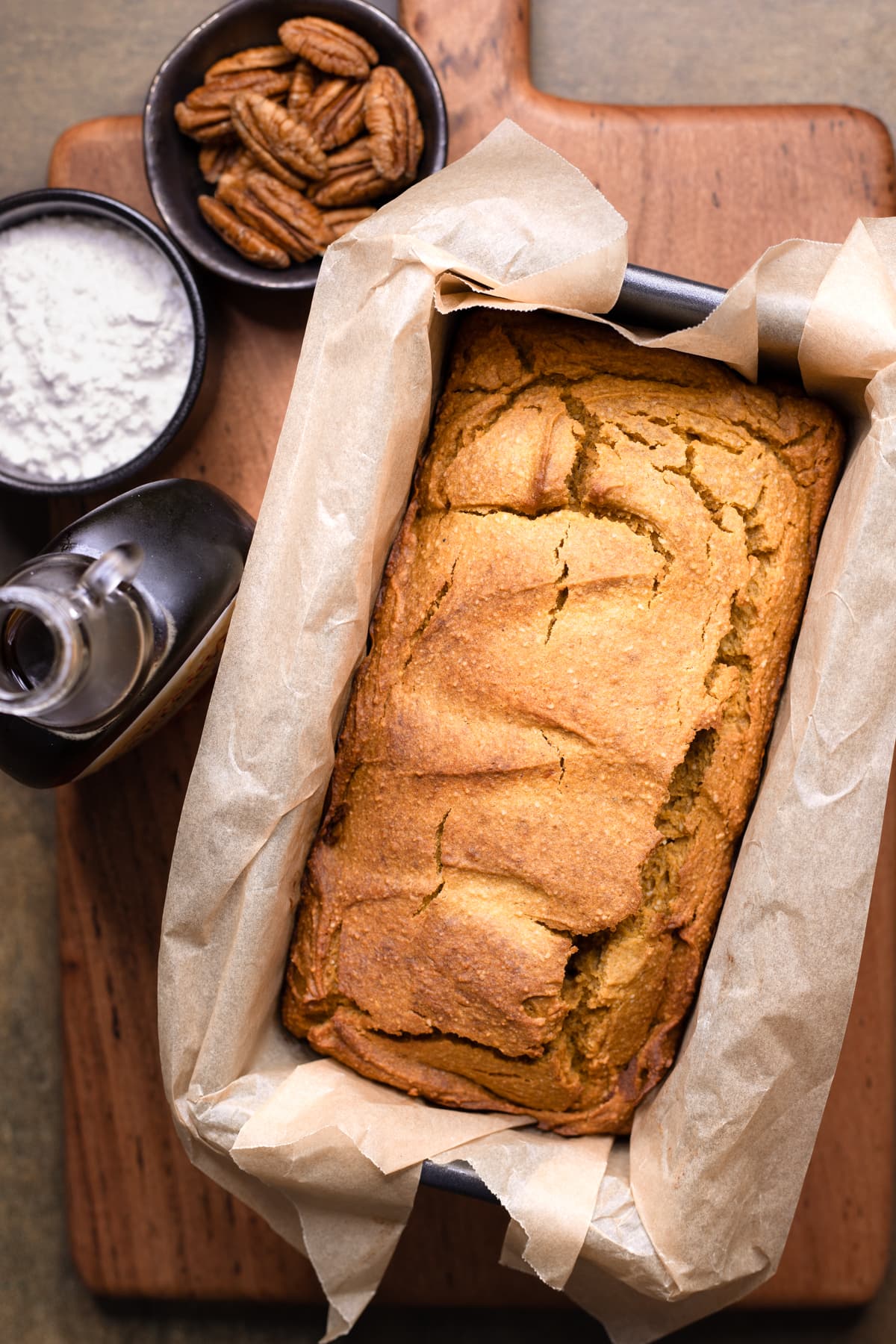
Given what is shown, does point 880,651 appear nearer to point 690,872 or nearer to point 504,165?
point 690,872

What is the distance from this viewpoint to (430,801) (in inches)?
48.8

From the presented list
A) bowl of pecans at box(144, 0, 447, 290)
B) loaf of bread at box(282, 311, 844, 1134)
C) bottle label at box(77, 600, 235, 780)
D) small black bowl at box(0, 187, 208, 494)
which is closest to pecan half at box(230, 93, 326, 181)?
bowl of pecans at box(144, 0, 447, 290)

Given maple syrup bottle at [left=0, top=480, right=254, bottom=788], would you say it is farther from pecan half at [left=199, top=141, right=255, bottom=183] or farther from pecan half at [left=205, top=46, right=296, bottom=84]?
pecan half at [left=205, top=46, right=296, bottom=84]

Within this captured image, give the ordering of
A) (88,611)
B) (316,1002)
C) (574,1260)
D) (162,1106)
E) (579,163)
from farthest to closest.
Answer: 1. (162,1106)
2. (579,163)
3. (316,1002)
4. (574,1260)
5. (88,611)

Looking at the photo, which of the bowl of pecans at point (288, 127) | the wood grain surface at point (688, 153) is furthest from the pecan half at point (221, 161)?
the wood grain surface at point (688, 153)

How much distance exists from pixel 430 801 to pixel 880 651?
48cm

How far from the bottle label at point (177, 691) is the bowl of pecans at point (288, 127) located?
1.46 ft

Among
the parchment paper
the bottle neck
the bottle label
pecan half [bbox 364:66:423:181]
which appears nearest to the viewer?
the bottle neck

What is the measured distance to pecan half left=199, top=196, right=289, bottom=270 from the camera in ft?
4.62

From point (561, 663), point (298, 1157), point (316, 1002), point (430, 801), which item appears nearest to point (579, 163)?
point (561, 663)

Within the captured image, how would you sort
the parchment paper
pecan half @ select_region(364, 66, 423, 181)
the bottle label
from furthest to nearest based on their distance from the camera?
pecan half @ select_region(364, 66, 423, 181), the bottle label, the parchment paper

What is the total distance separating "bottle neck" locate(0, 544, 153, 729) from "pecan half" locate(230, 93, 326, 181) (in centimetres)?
60

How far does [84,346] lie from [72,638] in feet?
1.86

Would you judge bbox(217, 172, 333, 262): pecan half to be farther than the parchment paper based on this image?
Yes
